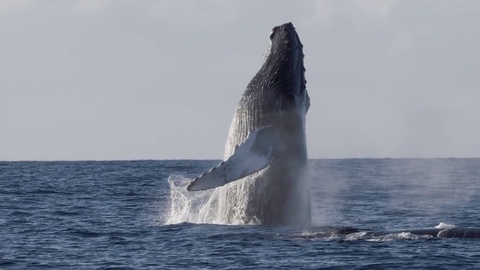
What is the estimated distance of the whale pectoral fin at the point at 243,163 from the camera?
52.9 feet

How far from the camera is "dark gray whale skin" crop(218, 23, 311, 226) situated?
57.0ft

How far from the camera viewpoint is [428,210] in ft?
90.6

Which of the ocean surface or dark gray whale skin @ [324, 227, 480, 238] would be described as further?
dark gray whale skin @ [324, 227, 480, 238]

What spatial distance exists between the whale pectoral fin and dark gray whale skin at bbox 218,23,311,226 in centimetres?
42

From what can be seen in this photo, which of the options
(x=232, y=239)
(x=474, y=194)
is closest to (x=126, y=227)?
(x=232, y=239)

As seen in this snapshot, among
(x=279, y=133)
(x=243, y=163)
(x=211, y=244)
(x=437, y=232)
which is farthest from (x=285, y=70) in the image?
(x=437, y=232)

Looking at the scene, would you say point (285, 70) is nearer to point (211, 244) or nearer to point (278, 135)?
point (278, 135)

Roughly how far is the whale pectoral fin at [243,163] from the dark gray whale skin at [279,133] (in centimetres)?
42

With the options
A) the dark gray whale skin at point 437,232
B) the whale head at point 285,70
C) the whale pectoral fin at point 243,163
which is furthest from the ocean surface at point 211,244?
the whale head at point 285,70

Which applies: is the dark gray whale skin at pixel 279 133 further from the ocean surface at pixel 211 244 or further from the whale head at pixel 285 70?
the ocean surface at pixel 211 244

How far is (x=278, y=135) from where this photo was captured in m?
17.3

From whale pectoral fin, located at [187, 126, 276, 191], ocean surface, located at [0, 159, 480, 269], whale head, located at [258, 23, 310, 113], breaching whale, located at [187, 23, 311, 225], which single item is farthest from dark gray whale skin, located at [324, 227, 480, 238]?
whale head, located at [258, 23, 310, 113]

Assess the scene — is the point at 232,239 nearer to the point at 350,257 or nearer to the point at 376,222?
the point at 350,257

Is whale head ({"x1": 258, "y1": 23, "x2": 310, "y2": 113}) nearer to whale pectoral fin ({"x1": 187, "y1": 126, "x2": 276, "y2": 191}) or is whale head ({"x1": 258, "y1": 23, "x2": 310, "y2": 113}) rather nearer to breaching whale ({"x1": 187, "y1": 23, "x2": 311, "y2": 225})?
breaching whale ({"x1": 187, "y1": 23, "x2": 311, "y2": 225})
